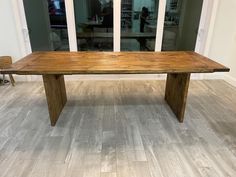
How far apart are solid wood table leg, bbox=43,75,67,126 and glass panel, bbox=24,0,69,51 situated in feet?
4.23

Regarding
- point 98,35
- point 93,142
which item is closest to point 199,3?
point 98,35

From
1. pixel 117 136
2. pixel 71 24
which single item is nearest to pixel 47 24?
pixel 71 24

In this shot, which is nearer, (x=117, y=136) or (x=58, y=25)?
(x=117, y=136)

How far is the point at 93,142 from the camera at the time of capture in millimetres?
1959

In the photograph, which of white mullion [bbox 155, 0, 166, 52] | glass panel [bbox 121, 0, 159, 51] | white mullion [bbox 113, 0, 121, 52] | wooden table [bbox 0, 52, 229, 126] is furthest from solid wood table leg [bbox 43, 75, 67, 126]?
white mullion [bbox 155, 0, 166, 52]

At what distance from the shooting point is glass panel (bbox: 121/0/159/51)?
3.43 meters

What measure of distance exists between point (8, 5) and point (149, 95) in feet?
8.86

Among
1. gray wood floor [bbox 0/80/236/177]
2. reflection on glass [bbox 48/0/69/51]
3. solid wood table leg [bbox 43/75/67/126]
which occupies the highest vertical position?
reflection on glass [bbox 48/0/69/51]

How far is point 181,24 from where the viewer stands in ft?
11.8

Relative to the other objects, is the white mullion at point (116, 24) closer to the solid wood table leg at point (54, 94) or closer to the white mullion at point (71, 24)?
the white mullion at point (71, 24)

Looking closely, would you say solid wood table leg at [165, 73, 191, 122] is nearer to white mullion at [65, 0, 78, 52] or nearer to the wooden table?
the wooden table

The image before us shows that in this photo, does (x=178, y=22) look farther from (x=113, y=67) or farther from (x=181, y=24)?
(x=113, y=67)

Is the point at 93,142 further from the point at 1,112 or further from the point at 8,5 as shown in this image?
the point at 8,5

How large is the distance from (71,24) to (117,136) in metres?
2.27
